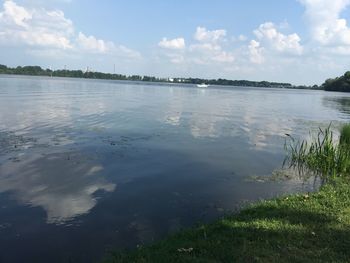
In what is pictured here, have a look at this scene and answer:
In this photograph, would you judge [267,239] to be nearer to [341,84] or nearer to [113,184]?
[113,184]

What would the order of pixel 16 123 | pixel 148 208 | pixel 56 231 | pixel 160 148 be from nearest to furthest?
pixel 56 231 < pixel 148 208 < pixel 160 148 < pixel 16 123

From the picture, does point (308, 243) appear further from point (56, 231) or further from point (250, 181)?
point (250, 181)

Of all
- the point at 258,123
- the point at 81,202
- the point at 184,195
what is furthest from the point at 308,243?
the point at 258,123

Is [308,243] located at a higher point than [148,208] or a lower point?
higher

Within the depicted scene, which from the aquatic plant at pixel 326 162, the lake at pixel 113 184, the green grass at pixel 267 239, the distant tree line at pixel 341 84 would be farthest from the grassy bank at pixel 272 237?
the distant tree line at pixel 341 84

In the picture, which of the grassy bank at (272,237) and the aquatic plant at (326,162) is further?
the aquatic plant at (326,162)

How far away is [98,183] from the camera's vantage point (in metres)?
14.4

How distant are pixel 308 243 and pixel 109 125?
23451 millimetres

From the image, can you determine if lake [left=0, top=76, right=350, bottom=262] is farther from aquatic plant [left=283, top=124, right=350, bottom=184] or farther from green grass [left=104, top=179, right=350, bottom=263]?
green grass [left=104, top=179, right=350, bottom=263]

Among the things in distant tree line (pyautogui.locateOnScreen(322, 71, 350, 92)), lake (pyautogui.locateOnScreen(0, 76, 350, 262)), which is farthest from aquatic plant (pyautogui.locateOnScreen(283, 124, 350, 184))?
distant tree line (pyautogui.locateOnScreen(322, 71, 350, 92))

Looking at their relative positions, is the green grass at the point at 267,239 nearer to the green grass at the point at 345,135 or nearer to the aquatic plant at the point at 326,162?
the aquatic plant at the point at 326,162

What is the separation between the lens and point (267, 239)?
8039 millimetres

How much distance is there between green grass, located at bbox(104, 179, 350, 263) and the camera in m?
7.30

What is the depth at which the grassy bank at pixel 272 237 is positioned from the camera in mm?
7316
